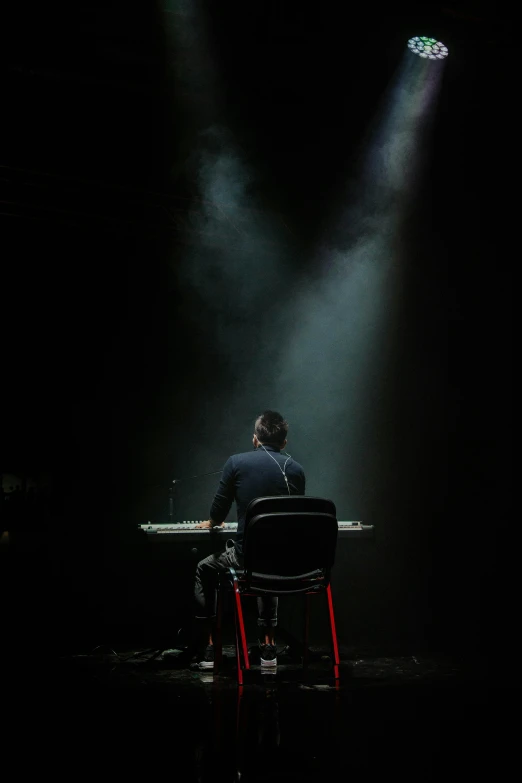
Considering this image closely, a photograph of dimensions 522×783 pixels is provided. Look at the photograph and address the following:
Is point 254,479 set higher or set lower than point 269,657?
higher

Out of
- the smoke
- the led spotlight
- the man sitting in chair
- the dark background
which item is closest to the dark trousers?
the man sitting in chair

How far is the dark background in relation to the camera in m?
4.43

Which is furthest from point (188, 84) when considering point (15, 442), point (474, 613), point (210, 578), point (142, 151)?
point (474, 613)

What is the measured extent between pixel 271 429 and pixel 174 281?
177cm

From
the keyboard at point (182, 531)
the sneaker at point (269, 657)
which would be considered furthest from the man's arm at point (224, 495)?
the sneaker at point (269, 657)

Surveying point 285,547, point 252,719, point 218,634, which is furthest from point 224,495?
point 252,719

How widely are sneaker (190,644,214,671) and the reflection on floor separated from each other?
71 millimetres

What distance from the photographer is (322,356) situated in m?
5.18

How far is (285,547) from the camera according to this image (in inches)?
126

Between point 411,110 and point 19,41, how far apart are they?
10.0 ft

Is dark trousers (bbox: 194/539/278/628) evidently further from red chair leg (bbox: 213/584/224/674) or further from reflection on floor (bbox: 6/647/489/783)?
reflection on floor (bbox: 6/647/489/783)

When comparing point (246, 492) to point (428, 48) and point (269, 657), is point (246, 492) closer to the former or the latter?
point (269, 657)

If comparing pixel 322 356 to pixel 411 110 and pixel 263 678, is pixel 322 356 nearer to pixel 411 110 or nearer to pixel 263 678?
pixel 411 110

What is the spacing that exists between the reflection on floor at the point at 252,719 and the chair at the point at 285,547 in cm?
43
